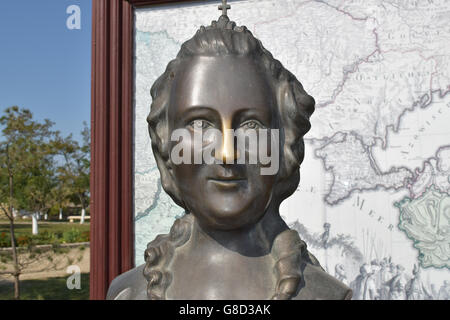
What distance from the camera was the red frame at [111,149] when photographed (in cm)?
337

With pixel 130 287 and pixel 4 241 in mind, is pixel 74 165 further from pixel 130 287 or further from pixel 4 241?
pixel 130 287

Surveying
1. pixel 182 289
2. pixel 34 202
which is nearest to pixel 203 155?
pixel 182 289

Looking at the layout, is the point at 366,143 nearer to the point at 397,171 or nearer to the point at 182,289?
the point at 397,171

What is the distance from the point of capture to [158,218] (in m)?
3.38

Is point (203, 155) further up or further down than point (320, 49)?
further down

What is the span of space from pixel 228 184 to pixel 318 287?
463 mm

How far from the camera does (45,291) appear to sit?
20.1 feet

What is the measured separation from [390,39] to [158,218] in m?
2.16

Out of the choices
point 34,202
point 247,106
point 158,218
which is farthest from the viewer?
point 34,202

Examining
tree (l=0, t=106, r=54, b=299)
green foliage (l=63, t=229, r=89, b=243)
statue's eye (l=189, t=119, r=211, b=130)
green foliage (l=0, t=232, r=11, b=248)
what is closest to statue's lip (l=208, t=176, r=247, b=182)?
statue's eye (l=189, t=119, r=211, b=130)

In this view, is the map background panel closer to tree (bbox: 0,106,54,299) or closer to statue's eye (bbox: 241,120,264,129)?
statue's eye (bbox: 241,120,264,129)

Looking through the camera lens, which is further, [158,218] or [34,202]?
[34,202]

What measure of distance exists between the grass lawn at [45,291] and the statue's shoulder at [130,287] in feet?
14.3

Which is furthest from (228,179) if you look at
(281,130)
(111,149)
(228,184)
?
(111,149)
